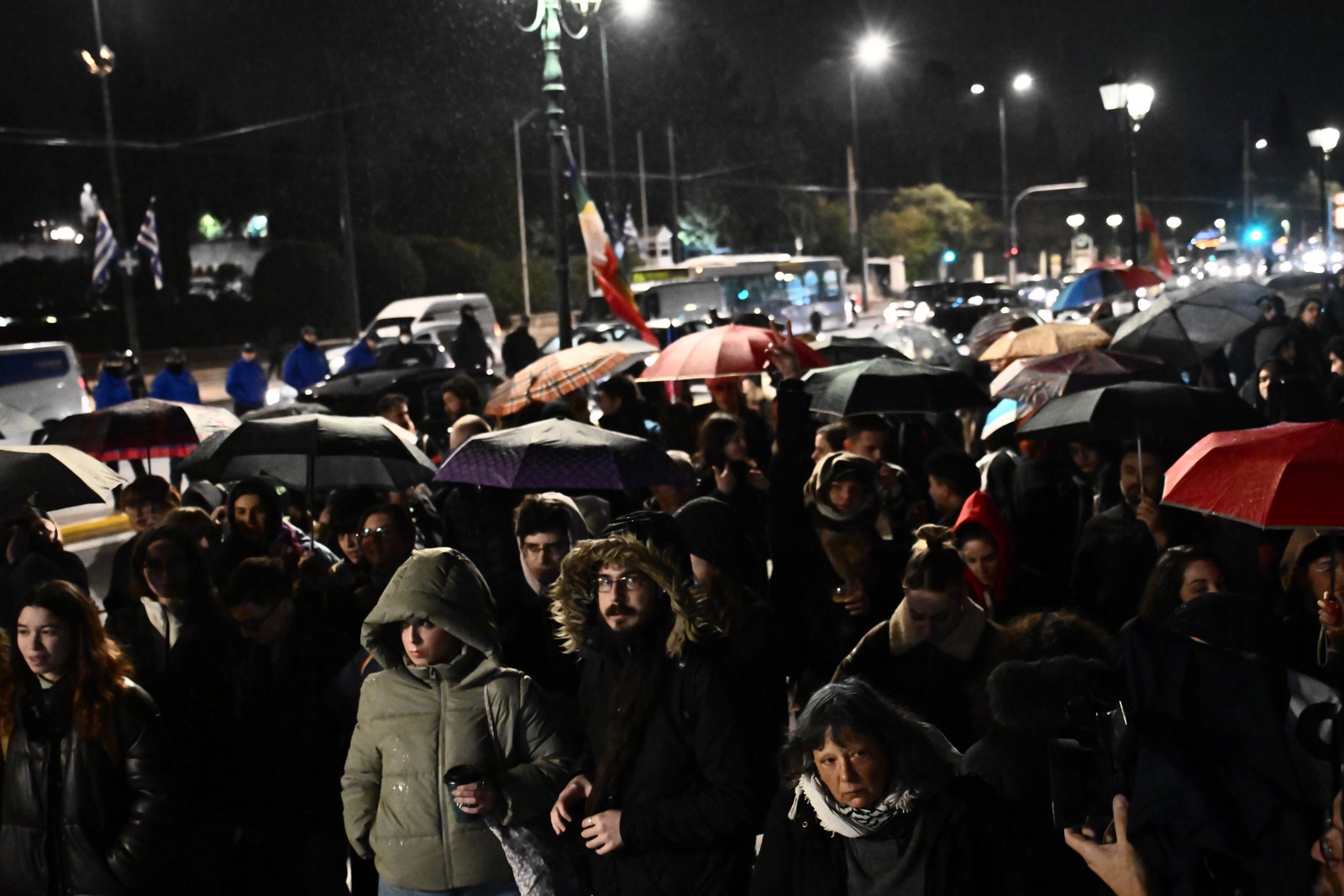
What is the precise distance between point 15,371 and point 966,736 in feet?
61.4

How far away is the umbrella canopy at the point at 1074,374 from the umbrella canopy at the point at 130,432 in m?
4.82

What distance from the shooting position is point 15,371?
20812mm

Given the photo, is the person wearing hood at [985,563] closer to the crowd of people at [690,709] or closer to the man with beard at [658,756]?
the crowd of people at [690,709]

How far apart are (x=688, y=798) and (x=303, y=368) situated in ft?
60.6

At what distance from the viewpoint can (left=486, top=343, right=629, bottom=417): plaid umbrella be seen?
10672 millimetres

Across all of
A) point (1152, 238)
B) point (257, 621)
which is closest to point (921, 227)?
point (1152, 238)

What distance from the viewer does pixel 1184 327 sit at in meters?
12.4

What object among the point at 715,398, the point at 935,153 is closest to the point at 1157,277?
the point at 715,398

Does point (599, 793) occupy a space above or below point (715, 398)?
below

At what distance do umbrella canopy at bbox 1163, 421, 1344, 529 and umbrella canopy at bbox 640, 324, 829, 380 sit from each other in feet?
16.1

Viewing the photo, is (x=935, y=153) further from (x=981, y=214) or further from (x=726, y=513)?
(x=726, y=513)

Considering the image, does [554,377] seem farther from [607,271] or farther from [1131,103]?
[1131,103]

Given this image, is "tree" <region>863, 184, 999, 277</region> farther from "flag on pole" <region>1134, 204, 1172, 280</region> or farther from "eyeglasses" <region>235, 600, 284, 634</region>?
"eyeglasses" <region>235, 600, 284, 634</region>

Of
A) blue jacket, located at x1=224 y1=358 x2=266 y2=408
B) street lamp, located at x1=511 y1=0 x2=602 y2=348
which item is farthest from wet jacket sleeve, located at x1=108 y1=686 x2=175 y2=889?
blue jacket, located at x1=224 y1=358 x2=266 y2=408
